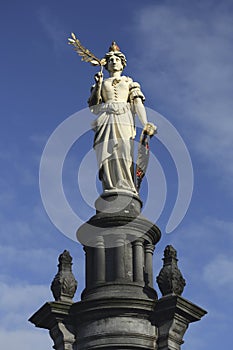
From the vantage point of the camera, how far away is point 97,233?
21.9 m

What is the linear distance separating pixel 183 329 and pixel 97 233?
359 cm

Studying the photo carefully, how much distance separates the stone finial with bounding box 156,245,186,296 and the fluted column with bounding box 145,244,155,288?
938 mm

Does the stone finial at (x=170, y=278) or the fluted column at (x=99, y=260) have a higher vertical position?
the fluted column at (x=99, y=260)

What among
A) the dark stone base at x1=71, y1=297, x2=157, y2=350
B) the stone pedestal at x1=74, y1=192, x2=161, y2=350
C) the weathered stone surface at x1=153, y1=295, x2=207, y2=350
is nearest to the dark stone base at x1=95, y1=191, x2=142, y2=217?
the stone pedestal at x1=74, y1=192, x2=161, y2=350

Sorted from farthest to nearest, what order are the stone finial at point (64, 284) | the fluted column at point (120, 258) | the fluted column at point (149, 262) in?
the fluted column at point (149, 262) → the fluted column at point (120, 258) → the stone finial at point (64, 284)

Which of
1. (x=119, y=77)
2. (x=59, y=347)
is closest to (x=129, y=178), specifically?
(x=119, y=77)

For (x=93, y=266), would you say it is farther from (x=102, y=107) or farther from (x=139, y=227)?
(x=102, y=107)

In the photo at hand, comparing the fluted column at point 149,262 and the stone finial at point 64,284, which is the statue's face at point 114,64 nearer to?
the fluted column at point 149,262

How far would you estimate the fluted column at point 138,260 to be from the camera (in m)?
21.4

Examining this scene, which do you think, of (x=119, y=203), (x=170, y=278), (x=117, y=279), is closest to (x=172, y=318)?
(x=170, y=278)

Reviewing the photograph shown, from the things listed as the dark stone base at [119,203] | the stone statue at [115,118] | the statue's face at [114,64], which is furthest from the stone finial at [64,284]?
the statue's face at [114,64]

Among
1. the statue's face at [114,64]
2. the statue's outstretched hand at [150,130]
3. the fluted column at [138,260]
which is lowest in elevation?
the fluted column at [138,260]

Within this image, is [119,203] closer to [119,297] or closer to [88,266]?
[88,266]

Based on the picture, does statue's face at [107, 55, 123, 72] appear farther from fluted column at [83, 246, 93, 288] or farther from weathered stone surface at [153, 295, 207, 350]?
weathered stone surface at [153, 295, 207, 350]
